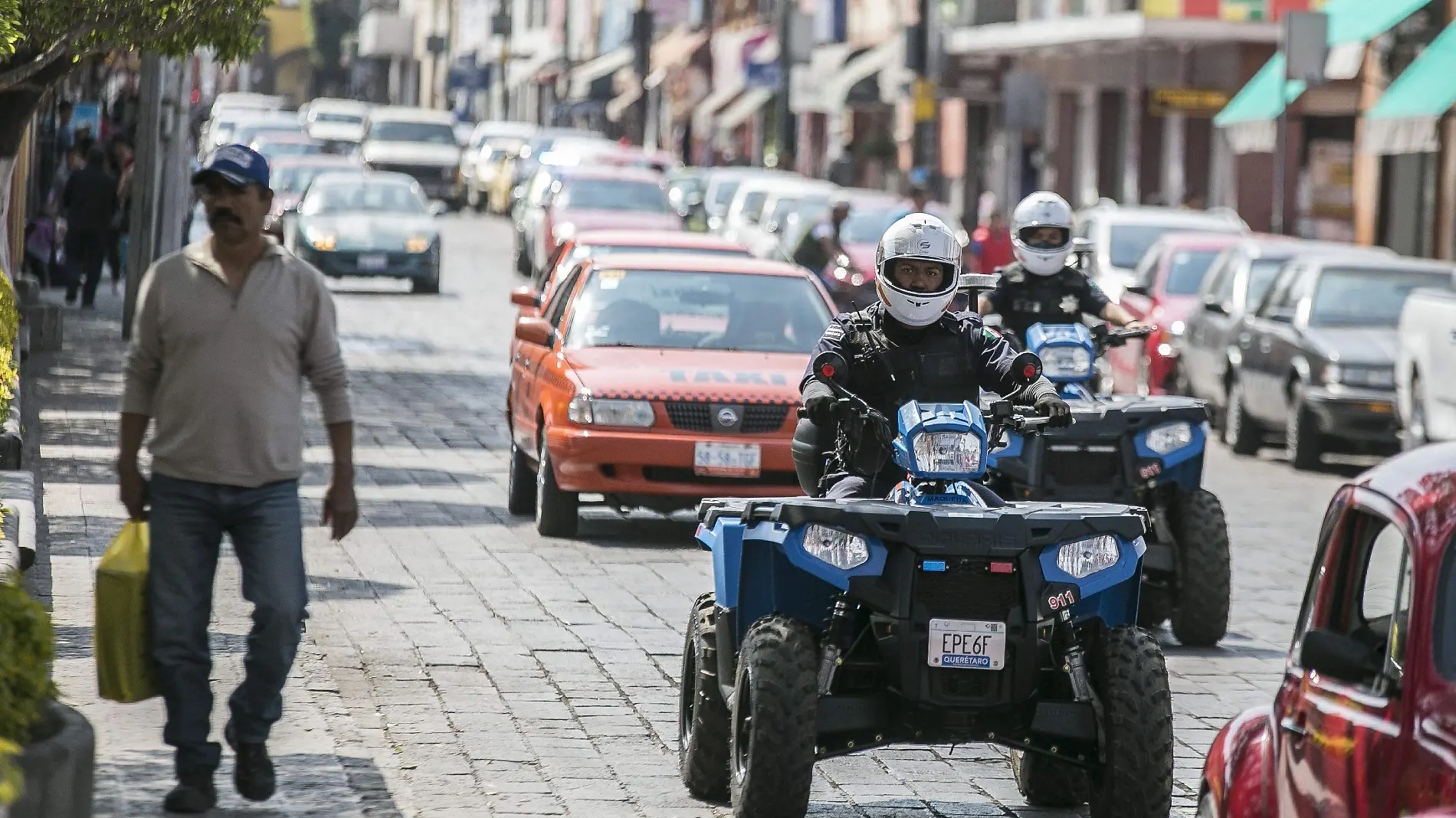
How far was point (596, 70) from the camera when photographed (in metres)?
88.4

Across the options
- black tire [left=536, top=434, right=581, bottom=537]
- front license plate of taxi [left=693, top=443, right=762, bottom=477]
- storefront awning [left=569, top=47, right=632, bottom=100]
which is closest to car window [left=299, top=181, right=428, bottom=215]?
black tire [left=536, top=434, right=581, bottom=537]

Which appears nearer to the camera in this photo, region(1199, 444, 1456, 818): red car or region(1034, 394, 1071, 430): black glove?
region(1199, 444, 1456, 818): red car

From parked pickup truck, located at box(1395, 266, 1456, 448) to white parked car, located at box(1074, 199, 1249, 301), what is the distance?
7.10m

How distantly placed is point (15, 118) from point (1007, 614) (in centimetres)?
954

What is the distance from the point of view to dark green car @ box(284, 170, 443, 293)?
33719 millimetres

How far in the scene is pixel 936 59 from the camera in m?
45.5

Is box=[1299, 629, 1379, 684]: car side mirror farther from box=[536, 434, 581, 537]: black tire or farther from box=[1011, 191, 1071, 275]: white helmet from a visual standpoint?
box=[536, 434, 581, 537]: black tire

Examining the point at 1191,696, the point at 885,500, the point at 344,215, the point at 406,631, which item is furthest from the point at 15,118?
the point at 344,215

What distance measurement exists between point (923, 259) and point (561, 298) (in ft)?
24.6

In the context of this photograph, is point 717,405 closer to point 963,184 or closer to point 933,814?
point 933,814

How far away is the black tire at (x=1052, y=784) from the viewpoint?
8.08 m

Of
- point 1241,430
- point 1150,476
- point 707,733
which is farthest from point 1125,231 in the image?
point 707,733

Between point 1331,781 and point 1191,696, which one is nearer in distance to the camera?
point 1331,781

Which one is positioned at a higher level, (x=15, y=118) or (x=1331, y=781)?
(x=15, y=118)
